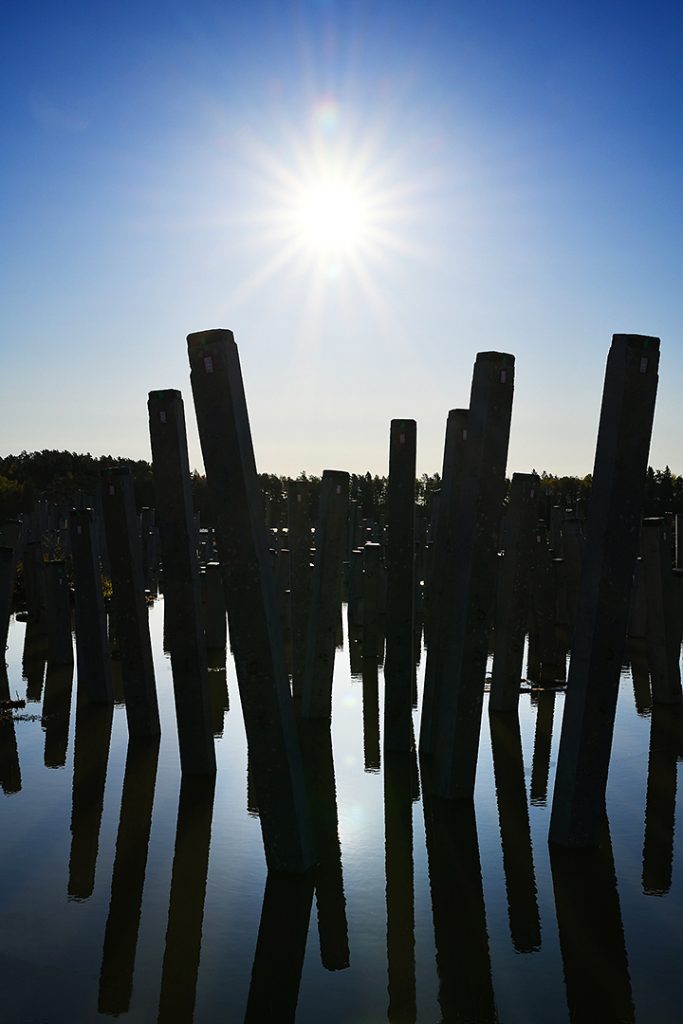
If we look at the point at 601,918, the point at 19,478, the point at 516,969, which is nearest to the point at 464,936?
the point at 516,969

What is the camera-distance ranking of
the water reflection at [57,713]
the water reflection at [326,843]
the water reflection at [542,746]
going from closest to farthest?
1. the water reflection at [326,843]
2. the water reflection at [542,746]
3. the water reflection at [57,713]

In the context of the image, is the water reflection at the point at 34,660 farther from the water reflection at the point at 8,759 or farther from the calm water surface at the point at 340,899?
the calm water surface at the point at 340,899

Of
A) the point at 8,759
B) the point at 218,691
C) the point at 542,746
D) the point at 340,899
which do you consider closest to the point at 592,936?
the point at 340,899

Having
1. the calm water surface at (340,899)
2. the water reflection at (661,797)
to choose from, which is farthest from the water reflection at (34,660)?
the water reflection at (661,797)

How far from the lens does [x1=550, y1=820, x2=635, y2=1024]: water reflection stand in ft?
13.0

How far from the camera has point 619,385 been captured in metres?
5.46

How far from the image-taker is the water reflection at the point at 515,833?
4758 mm

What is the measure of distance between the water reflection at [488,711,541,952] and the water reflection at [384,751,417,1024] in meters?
0.53

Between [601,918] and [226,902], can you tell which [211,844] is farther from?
[601,918]

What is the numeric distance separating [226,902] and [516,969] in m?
1.57

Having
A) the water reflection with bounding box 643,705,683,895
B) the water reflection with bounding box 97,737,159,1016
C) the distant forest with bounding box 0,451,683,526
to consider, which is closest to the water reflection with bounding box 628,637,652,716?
the water reflection with bounding box 643,705,683,895

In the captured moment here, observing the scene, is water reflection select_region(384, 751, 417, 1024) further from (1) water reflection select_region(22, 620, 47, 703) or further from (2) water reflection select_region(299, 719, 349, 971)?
(1) water reflection select_region(22, 620, 47, 703)

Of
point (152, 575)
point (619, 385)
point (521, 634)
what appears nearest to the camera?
point (619, 385)

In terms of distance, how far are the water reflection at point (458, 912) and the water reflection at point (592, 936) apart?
371 mm
